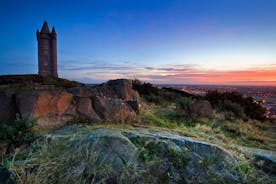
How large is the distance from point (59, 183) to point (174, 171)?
59.8 inches

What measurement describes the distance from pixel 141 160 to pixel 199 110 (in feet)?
22.9

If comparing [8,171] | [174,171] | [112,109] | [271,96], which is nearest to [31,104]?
Result: [112,109]

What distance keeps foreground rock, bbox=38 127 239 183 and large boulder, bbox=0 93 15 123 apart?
6.67 ft

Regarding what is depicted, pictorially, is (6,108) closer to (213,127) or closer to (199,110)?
(213,127)

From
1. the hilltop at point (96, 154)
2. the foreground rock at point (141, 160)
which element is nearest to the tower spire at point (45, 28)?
the hilltop at point (96, 154)

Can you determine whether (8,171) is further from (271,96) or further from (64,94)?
(271,96)

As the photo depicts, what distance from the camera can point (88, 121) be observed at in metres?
5.89

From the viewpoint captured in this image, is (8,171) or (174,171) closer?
(8,171)

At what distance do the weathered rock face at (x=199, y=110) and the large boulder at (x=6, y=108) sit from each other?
647cm

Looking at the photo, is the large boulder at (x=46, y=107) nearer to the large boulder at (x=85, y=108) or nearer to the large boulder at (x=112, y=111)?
the large boulder at (x=85, y=108)

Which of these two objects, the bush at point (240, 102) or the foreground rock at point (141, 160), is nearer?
the foreground rock at point (141, 160)

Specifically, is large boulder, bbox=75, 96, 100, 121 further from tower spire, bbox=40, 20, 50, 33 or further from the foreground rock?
tower spire, bbox=40, 20, 50, 33

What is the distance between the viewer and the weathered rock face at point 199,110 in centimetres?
994

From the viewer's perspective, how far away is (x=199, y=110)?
10.1 metres
